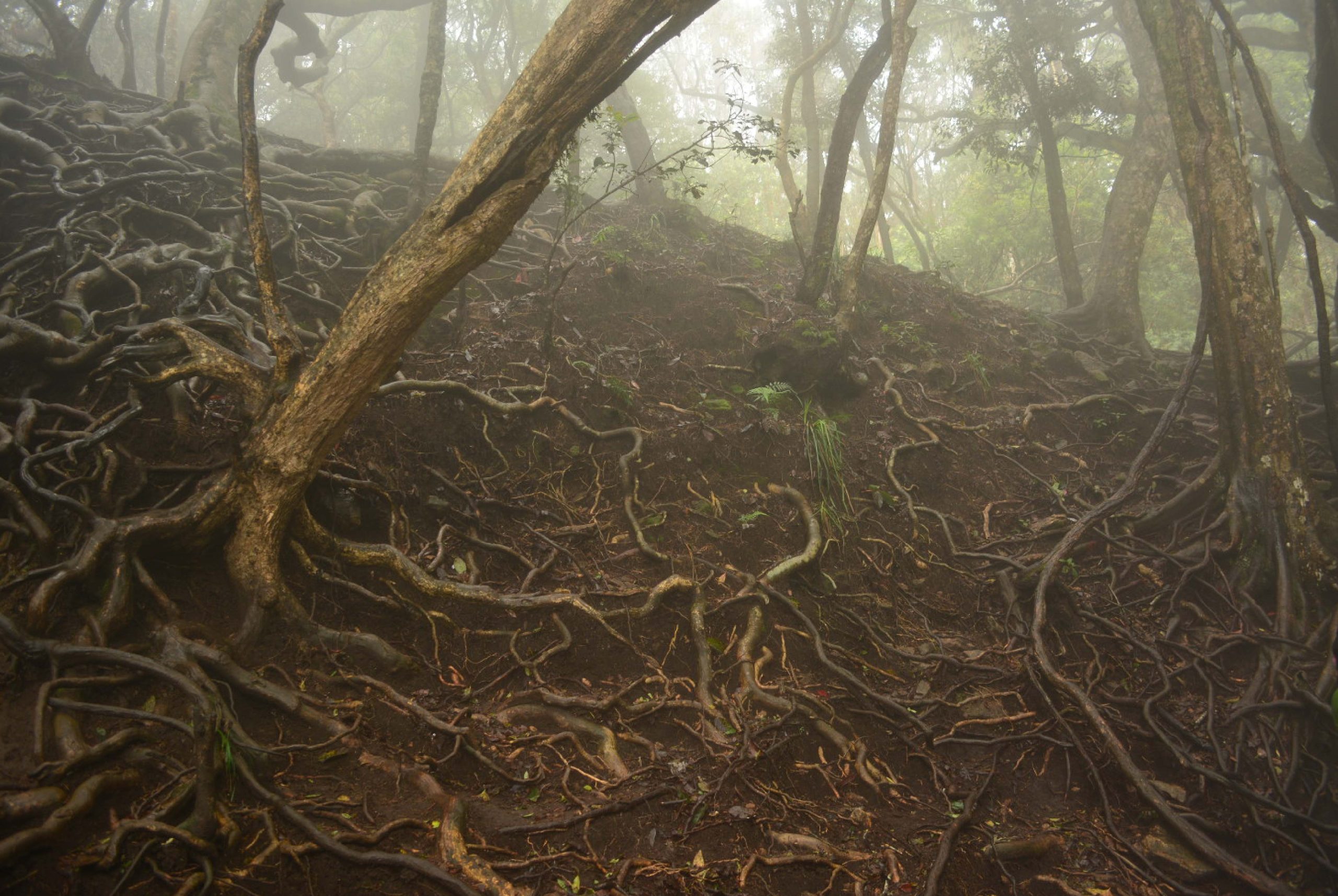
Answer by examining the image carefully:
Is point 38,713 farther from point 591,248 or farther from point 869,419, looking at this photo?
point 591,248

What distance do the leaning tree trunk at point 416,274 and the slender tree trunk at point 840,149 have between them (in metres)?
4.71

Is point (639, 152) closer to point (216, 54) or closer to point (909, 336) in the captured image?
point (909, 336)

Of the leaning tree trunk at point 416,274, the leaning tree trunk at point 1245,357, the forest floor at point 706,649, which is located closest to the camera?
the forest floor at point 706,649

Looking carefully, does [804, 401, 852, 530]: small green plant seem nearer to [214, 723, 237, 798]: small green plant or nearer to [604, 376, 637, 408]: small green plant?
[604, 376, 637, 408]: small green plant

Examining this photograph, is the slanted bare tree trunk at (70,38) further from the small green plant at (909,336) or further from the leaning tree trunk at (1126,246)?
the leaning tree trunk at (1126,246)

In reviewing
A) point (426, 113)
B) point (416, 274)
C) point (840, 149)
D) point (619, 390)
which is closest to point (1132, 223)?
point (840, 149)

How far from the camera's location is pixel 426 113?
723 centimetres

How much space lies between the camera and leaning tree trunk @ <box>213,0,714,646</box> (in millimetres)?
3482

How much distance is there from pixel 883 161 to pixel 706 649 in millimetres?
6115

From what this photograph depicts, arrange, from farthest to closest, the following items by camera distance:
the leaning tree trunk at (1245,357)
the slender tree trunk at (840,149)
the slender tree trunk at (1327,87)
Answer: the slender tree trunk at (840,149), the slender tree trunk at (1327,87), the leaning tree trunk at (1245,357)

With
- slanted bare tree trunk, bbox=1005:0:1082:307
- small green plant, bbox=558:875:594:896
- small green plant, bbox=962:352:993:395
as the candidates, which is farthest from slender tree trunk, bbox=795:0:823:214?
small green plant, bbox=558:875:594:896

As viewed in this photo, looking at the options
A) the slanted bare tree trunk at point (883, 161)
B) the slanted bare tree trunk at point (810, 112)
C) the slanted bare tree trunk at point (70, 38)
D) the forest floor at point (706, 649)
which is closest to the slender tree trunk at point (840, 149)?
the slanted bare tree trunk at point (883, 161)

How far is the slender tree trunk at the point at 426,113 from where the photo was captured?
723 centimetres

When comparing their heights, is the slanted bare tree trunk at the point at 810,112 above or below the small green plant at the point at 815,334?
above
